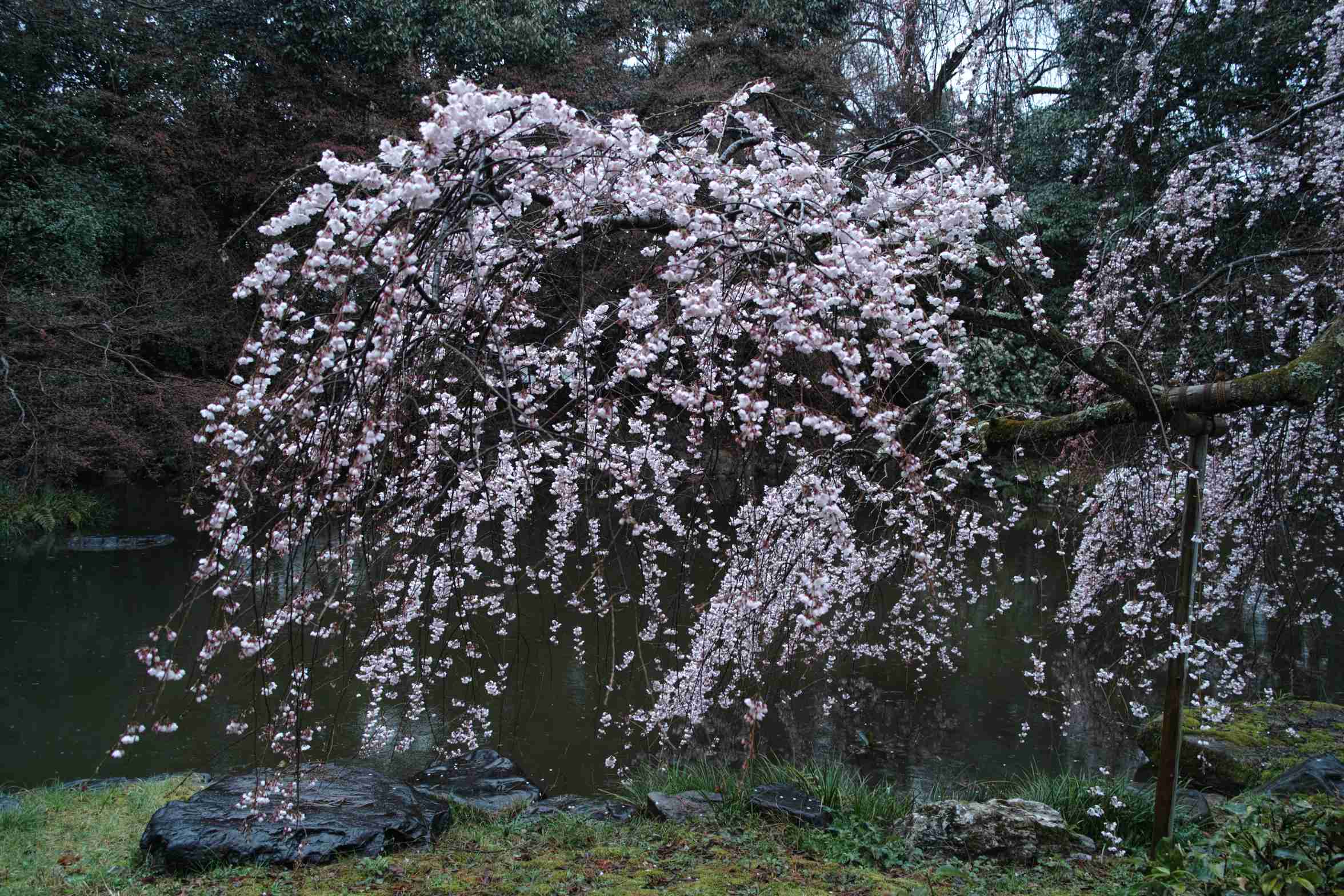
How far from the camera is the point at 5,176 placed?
889cm

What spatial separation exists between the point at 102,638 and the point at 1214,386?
814 cm

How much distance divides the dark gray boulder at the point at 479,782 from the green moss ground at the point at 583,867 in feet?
1.80

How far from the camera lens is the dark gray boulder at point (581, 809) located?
404cm

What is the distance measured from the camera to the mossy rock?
445 cm

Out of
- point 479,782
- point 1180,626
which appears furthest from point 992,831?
point 479,782

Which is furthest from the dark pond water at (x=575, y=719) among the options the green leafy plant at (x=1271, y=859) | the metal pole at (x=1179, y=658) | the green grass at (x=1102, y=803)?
the green leafy plant at (x=1271, y=859)

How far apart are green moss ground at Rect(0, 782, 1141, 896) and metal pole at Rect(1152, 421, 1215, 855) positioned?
246 millimetres

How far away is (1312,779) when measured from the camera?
3.79 metres

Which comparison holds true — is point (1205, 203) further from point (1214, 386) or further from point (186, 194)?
point (186, 194)

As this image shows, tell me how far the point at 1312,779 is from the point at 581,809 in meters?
3.30

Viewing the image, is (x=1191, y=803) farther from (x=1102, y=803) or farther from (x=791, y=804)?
(x=791, y=804)

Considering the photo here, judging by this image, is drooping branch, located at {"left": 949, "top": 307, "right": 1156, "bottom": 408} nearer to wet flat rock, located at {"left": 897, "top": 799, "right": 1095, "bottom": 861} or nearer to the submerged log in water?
wet flat rock, located at {"left": 897, "top": 799, "right": 1095, "bottom": 861}

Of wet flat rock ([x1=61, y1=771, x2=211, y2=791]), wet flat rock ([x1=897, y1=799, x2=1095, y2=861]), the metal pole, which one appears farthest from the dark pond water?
the metal pole

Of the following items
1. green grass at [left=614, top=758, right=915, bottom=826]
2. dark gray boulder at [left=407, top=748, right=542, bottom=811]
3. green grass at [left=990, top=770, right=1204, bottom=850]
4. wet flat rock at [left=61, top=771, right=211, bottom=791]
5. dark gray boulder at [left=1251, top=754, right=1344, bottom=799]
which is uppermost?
dark gray boulder at [left=1251, top=754, right=1344, bottom=799]
